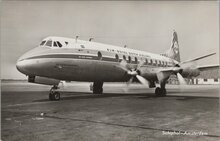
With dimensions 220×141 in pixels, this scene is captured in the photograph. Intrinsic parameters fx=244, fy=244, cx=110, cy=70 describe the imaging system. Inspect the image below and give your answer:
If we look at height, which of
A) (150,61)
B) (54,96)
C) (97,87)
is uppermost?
(150,61)

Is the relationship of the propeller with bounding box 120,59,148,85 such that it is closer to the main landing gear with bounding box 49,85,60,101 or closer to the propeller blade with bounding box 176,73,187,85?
the propeller blade with bounding box 176,73,187,85

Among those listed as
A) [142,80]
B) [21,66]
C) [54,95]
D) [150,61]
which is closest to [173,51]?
[150,61]

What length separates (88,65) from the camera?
12203 mm

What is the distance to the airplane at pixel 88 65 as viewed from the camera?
10375 millimetres

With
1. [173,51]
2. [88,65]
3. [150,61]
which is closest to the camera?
[88,65]

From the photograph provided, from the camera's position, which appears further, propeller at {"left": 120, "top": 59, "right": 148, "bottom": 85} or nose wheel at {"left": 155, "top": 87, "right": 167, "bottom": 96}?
nose wheel at {"left": 155, "top": 87, "right": 167, "bottom": 96}

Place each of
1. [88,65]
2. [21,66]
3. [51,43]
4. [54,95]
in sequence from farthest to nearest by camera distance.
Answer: [88,65] → [51,43] → [54,95] → [21,66]

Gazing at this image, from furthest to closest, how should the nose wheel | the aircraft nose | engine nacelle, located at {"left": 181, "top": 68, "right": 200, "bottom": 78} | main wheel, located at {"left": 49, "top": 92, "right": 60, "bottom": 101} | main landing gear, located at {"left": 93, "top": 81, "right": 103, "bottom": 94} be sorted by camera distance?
1. main landing gear, located at {"left": 93, "top": 81, "right": 103, "bottom": 94}
2. the nose wheel
3. engine nacelle, located at {"left": 181, "top": 68, "right": 200, "bottom": 78}
4. main wheel, located at {"left": 49, "top": 92, "right": 60, "bottom": 101}
5. the aircraft nose

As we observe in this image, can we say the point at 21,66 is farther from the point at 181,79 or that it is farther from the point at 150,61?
the point at 150,61

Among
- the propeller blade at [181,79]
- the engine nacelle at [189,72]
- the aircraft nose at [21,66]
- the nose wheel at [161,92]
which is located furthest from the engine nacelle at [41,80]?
the engine nacelle at [189,72]

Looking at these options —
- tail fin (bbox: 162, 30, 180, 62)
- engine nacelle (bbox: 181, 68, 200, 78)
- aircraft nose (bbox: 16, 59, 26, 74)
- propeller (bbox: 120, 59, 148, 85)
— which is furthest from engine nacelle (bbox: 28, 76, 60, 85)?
tail fin (bbox: 162, 30, 180, 62)

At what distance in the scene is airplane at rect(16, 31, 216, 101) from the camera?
34.0 feet

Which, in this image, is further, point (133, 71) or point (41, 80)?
point (133, 71)

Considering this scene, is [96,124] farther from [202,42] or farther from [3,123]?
[202,42]
